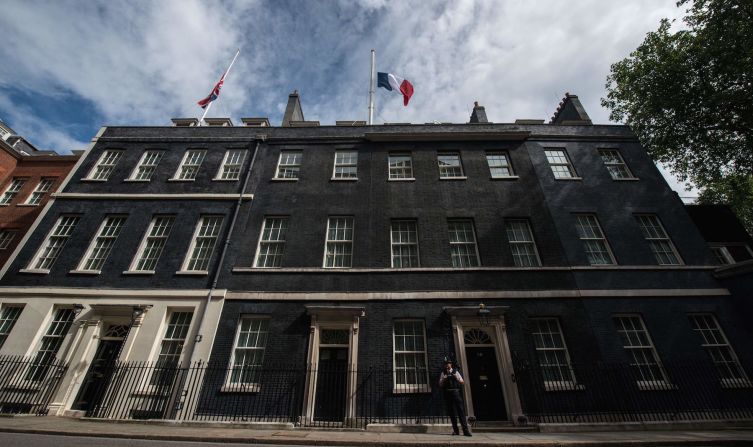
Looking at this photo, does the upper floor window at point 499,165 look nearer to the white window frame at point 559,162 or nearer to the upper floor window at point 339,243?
the white window frame at point 559,162

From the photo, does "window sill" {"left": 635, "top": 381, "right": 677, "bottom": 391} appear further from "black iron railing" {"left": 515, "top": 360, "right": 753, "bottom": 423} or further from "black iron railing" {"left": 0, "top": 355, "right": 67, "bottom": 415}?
"black iron railing" {"left": 0, "top": 355, "right": 67, "bottom": 415}

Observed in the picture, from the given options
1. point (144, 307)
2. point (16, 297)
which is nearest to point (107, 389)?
point (144, 307)

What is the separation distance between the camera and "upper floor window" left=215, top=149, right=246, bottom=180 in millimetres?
15355

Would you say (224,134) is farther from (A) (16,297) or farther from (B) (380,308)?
(B) (380,308)

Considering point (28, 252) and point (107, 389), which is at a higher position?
point (28, 252)

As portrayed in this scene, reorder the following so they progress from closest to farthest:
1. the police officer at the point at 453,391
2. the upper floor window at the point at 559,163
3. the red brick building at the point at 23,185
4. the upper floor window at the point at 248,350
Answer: the police officer at the point at 453,391 → the upper floor window at the point at 248,350 → the upper floor window at the point at 559,163 → the red brick building at the point at 23,185

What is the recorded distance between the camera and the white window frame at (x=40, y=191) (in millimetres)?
18230

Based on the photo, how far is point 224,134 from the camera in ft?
54.7

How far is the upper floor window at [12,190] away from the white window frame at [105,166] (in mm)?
7721

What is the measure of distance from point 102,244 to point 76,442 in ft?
31.3

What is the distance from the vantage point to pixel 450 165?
50.6 feet

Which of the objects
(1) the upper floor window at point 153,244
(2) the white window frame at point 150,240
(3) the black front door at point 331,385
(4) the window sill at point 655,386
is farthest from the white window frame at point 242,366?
(4) the window sill at point 655,386

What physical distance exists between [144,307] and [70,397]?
138 inches

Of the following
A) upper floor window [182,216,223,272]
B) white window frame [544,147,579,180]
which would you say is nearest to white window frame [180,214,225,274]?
upper floor window [182,216,223,272]
